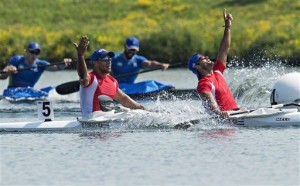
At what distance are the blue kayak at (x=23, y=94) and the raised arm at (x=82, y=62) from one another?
1086 centimetres

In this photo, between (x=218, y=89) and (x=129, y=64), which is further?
(x=129, y=64)

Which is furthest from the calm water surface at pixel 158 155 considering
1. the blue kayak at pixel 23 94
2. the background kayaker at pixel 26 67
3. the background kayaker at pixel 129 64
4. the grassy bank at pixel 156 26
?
the grassy bank at pixel 156 26

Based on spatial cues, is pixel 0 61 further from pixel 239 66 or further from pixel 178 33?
pixel 239 66

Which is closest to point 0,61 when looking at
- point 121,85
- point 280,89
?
point 121,85

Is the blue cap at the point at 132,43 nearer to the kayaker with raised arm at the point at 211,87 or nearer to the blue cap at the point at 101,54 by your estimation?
the kayaker with raised arm at the point at 211,87

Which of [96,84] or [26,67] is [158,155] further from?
[26,67]

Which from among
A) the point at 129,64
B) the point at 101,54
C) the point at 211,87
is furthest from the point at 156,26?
the point at 101,54

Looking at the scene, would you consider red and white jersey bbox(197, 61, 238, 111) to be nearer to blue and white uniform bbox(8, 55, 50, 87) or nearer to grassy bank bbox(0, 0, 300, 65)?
blue and white uniform bbox(8, 55, 50, 87)

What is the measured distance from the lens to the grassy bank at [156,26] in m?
48.5

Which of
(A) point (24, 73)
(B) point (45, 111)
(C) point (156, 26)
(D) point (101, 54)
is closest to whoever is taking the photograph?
(D) point (101, 54)

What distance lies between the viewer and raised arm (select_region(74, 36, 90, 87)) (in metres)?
18.8

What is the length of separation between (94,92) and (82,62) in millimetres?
991

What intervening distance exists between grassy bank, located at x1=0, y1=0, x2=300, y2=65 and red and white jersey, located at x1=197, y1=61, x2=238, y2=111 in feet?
78.9

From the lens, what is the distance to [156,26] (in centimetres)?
5609
